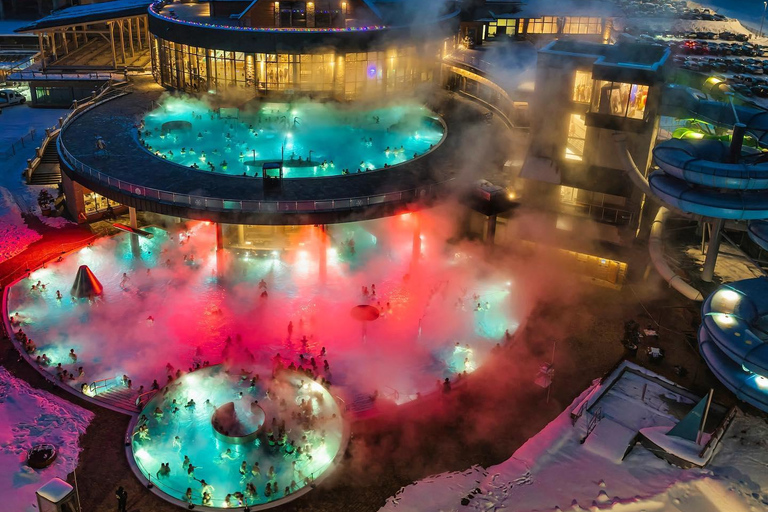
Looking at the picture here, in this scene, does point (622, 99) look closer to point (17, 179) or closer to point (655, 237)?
point (655, 237)

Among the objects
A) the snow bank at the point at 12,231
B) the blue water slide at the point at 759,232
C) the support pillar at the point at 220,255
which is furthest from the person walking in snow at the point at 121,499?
the blue water slide at the point at 759,232

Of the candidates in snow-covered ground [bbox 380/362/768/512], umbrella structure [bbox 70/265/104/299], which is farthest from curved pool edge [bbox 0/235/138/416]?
snow-covered ground [bbox 380/362/768/512]

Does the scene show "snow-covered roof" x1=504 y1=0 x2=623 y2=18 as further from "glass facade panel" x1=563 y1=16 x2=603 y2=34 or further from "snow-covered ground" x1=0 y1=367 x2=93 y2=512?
"snow-covered ground" x1=0 y1=367 x2=93 y2=512

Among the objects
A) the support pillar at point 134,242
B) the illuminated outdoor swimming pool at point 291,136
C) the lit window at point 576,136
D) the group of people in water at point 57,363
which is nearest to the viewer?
the group of people in water at point 57,363

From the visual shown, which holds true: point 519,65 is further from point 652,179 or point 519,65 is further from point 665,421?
point 665,421

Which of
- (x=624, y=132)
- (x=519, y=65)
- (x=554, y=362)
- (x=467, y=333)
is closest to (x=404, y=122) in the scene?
(x=519, y=65)

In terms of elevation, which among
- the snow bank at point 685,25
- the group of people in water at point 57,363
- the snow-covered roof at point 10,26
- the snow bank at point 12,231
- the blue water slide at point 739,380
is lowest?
the group of people in water at point 57,363

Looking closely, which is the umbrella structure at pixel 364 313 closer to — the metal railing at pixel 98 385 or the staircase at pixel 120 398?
the staircase at pixel 120 398
